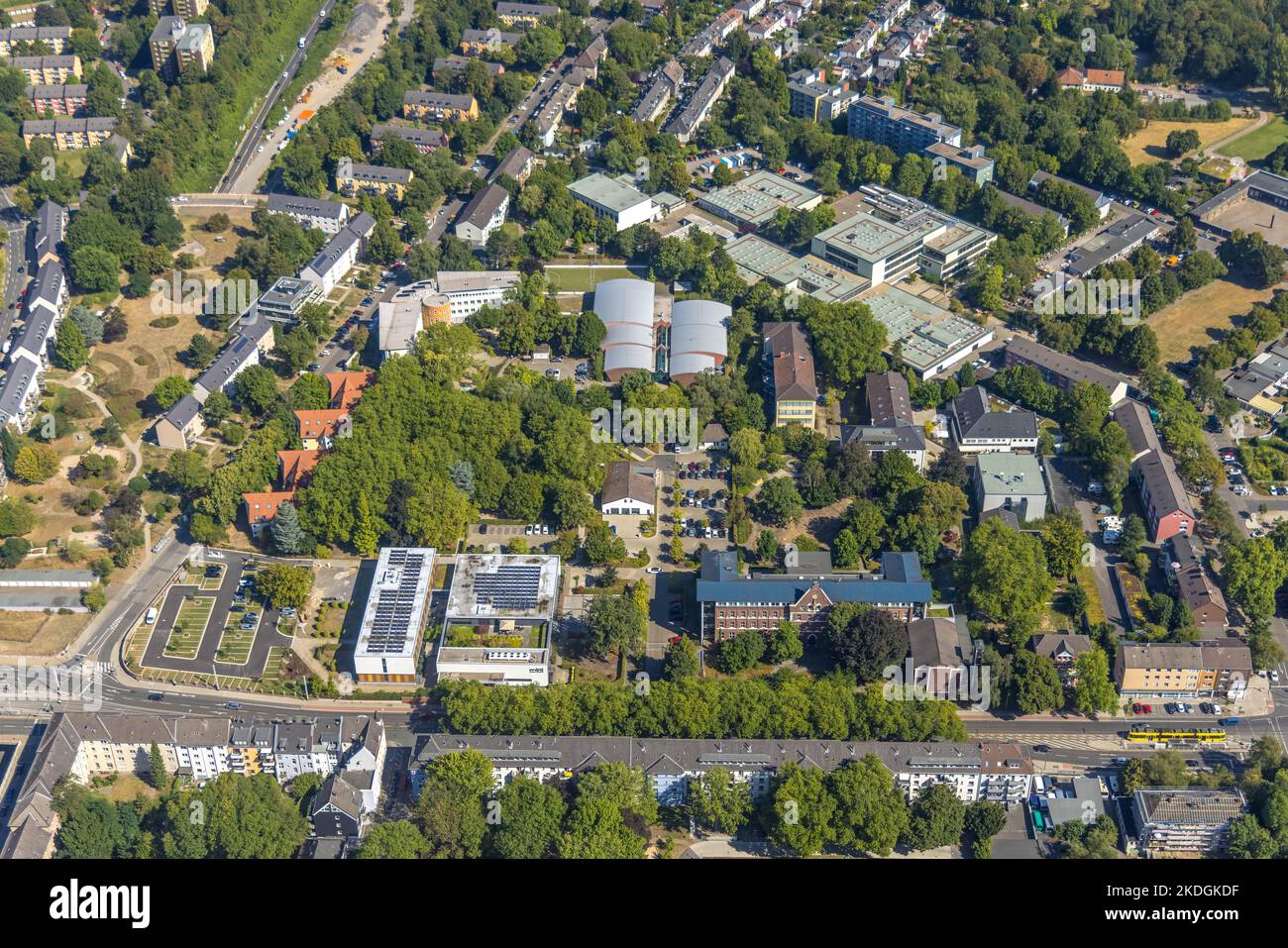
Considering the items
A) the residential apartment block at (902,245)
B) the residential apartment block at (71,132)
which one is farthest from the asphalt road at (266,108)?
the residential apartment block at (902,245)

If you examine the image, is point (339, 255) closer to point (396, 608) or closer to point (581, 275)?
point (581, 275)

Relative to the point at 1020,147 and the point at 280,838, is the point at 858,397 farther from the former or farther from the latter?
the point at 280,838

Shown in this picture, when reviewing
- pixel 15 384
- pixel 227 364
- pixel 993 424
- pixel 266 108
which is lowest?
pixel 15 384

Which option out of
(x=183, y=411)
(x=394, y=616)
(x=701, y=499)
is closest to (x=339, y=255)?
(x=183, y=411)

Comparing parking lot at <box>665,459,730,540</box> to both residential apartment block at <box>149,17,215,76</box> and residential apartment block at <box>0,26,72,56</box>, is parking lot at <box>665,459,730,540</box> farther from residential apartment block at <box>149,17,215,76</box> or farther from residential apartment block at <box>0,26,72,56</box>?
residential apartment block at <box>0,26,72,56</box>

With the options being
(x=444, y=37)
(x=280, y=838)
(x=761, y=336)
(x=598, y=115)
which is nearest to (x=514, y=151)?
(x=598, y=115)

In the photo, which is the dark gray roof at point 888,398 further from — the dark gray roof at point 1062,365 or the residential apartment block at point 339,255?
the residential apartment block at point 339,255
